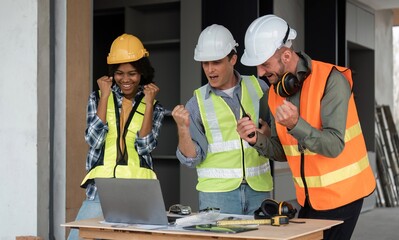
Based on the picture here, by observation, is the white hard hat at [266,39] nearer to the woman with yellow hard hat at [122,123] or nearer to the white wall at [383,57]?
the woman with yellow hard hat at [122,123]

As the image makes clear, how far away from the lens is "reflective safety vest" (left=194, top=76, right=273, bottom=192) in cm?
379

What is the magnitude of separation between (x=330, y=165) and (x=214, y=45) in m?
1.08

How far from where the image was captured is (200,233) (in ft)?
9.18

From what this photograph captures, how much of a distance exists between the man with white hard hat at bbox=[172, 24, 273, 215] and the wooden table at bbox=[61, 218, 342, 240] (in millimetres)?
727

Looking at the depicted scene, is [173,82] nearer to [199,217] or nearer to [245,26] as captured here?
[245,26]

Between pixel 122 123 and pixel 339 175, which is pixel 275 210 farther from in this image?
pixel 122 123

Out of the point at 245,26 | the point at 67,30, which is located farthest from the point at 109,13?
the point at 67,30

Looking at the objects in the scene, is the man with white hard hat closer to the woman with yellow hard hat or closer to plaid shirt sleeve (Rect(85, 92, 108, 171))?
the woman with yellow hard hat

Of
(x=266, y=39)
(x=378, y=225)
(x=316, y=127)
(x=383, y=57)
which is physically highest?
(x=383, y=57)
